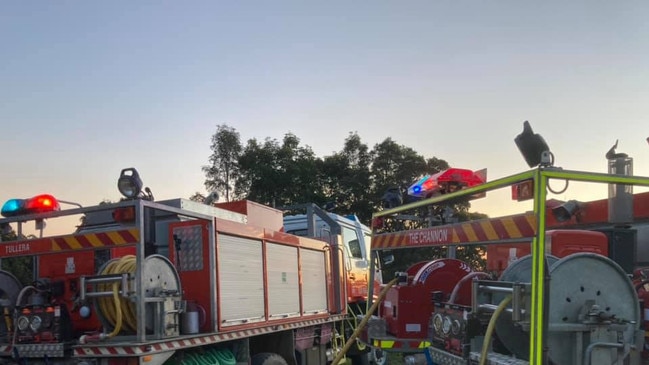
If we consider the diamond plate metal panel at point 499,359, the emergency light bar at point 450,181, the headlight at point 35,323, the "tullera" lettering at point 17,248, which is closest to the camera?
the diamond plate metal panel at point 499,359

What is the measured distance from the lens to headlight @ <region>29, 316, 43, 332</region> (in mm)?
6086

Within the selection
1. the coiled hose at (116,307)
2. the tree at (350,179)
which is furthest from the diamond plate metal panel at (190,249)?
the tree at (350,179)

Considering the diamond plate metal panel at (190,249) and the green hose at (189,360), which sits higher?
the diamond plate metal panel at (190,249)

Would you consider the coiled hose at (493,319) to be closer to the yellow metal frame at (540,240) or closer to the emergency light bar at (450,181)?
the yellow metal frame at (540,240)

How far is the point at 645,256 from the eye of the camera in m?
6.23

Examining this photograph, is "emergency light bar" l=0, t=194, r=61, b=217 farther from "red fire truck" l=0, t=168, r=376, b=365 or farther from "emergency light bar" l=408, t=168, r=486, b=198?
"emergency light bar" l=408, t=168, r=486, b=198

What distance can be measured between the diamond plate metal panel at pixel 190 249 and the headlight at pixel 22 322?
156cm

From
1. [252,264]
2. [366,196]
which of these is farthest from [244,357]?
[366,196]

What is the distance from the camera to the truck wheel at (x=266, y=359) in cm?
765

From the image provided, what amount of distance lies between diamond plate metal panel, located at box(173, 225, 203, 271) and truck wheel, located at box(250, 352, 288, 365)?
186 cm

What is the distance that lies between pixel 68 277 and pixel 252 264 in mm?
2043

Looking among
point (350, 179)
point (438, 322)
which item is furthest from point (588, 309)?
point (350, 179)

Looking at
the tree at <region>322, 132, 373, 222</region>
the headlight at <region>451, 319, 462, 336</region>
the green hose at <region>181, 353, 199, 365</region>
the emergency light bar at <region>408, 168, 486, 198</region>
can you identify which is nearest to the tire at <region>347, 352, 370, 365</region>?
the green hose at <region>181, 353, 199, 365</region>

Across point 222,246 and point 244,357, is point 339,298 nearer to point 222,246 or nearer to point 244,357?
point 244,357
